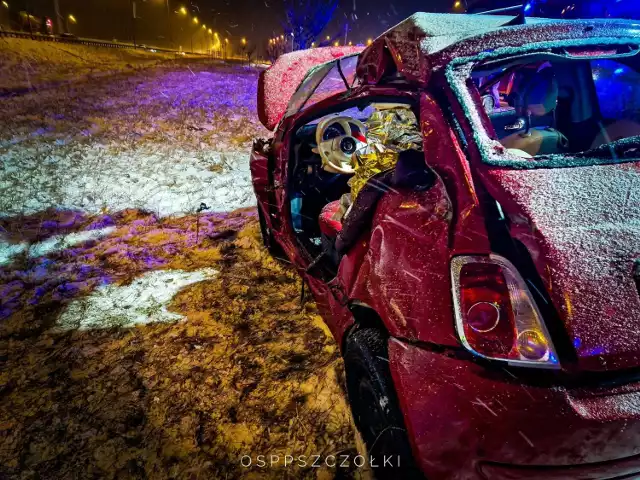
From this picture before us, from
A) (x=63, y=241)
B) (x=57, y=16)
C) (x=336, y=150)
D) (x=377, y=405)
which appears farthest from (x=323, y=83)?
(x=57, y=16)

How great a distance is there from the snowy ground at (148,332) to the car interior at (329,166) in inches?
27.8

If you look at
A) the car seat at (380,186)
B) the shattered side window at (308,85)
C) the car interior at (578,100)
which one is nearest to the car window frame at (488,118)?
the car seat at (380,186)

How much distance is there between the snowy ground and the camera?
2180 mm

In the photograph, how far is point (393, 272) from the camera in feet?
5.26

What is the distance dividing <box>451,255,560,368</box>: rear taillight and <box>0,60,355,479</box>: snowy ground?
1.24 metres

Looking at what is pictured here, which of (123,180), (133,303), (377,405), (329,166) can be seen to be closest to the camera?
(377,405)

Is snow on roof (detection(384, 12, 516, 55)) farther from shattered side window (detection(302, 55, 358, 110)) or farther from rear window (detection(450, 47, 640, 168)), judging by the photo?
shattered side window (detection(302, 55, 358, 110))

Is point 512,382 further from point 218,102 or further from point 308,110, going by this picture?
point 218,102

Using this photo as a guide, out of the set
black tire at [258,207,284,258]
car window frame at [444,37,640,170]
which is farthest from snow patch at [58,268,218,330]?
car window frame at [444,37,640,170]

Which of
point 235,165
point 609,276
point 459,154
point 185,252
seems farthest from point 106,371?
point 235,165

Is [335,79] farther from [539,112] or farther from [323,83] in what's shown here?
[539,112]

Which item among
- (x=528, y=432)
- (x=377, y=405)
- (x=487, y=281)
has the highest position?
(x=487, y=281)

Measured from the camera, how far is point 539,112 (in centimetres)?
260

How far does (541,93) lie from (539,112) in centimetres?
12
